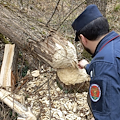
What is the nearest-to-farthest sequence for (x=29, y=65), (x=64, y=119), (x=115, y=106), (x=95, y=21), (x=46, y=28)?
1. (x=115, y=106)
2. (x=95, y=21)
3. (x=64, y=119)
4. (x=46, y=28)
5. (x=29, y=65)

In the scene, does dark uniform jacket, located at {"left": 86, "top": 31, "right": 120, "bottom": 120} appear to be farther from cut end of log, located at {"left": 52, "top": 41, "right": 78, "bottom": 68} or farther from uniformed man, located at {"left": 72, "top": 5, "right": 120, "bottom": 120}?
cut end of log, located at {"left": 52, "top": 41, "right": 78, "bottom": 68}

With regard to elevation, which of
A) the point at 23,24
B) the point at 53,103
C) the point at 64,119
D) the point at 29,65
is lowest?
the point at 64,119

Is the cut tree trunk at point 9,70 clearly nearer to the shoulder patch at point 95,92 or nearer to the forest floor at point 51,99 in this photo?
the forest floor at point 51,99

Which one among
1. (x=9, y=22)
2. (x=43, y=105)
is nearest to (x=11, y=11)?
(x=9, y=22)

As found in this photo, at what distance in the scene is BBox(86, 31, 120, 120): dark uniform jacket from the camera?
→ 1.11 meters

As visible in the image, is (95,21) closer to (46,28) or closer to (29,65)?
(46,28)

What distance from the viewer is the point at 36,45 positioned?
7.00ft

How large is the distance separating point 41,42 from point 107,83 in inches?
49.8

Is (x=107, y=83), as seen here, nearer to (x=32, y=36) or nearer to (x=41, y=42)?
(x=41, y=42)

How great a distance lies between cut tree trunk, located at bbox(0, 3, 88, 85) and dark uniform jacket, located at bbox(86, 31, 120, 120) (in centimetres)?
85

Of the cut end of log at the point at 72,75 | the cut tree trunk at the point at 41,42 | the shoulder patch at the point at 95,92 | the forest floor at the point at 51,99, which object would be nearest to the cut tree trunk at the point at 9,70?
the forest floor at the point at 51,99

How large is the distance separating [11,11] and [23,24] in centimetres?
50

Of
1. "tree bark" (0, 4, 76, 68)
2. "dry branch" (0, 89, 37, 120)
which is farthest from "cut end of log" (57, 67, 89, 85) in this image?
"dry branch" (0, 89, 37, 120)

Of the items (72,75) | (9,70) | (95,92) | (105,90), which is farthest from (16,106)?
(105,90)
